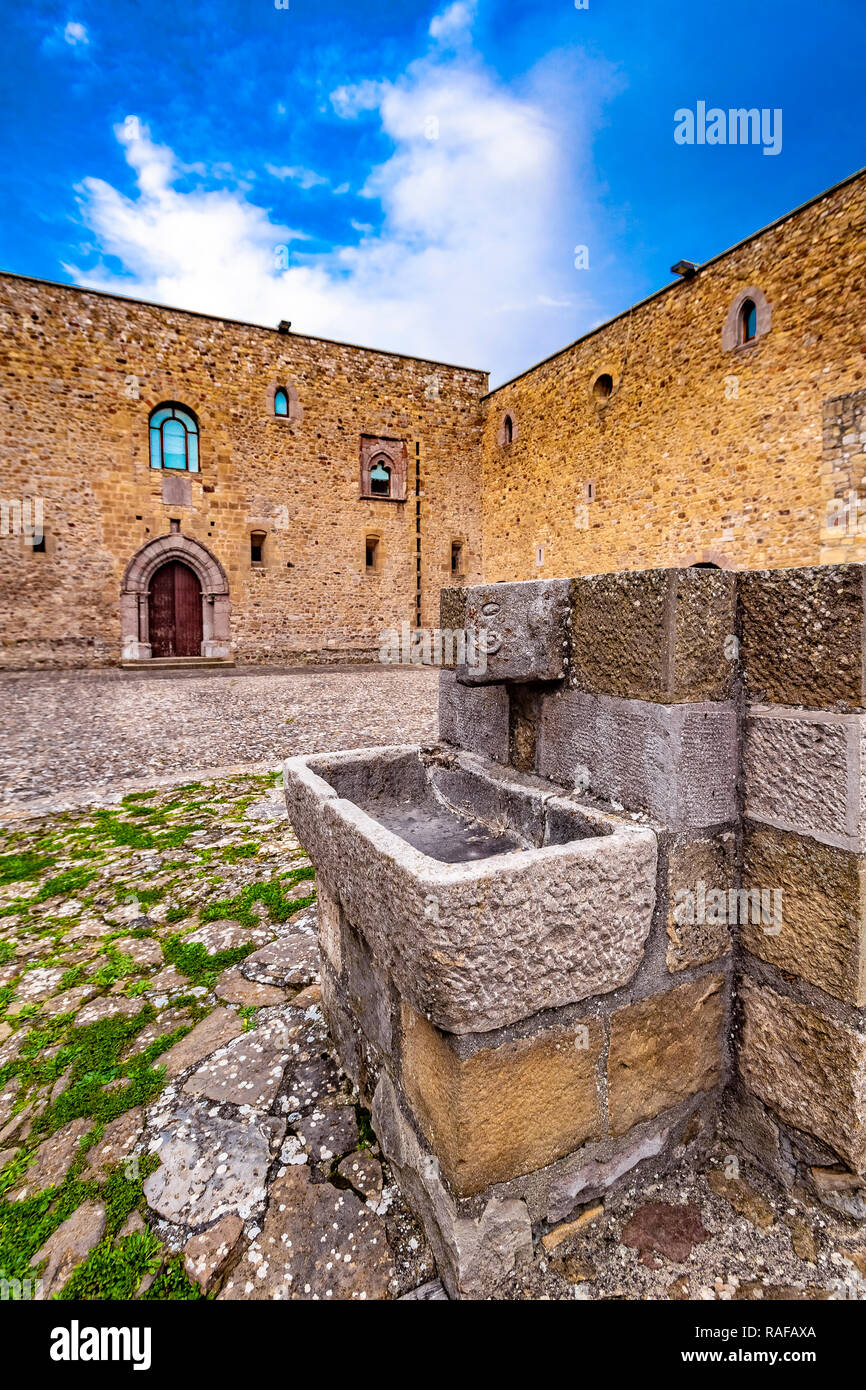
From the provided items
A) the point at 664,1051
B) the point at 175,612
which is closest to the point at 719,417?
the point at 664,1051

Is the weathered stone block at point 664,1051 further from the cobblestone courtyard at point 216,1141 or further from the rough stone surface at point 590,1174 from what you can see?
the cobblestone courtyard at point 216,1141

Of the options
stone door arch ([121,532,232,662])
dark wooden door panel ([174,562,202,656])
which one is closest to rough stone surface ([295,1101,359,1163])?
stone door arch ([121,532,232,662])

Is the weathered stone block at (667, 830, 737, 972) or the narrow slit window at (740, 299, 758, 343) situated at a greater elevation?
the narrow slit window at (740, 299, 758, 343)

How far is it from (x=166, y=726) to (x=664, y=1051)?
22.3 feet

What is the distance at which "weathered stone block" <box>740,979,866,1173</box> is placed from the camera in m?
1.45

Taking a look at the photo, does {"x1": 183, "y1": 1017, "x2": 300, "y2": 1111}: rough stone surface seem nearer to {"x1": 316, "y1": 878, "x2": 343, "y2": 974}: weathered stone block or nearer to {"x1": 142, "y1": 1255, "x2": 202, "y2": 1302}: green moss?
{"x1": 316, "y1": 878, "x2": 343, "y2": 974}: weathered stone block

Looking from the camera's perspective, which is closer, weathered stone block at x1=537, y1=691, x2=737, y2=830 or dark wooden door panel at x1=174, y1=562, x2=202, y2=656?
weathered stone block at x1=537, y1=691, x2=737, y2=830

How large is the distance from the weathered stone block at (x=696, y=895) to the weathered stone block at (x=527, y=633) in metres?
0.63

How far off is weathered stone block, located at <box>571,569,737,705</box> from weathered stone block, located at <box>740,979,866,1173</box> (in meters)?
0.83

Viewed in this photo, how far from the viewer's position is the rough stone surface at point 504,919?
4.09 ft

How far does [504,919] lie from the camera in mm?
1276

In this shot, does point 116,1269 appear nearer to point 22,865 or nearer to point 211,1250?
point 211,1250

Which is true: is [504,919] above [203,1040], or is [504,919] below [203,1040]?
above

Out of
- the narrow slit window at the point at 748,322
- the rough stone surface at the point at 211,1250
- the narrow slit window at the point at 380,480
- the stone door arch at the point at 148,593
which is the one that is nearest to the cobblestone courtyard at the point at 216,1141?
the rough stone surface at the point at 211,1250
